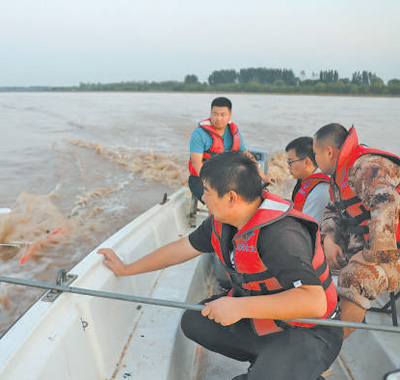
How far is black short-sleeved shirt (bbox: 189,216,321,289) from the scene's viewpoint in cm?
108

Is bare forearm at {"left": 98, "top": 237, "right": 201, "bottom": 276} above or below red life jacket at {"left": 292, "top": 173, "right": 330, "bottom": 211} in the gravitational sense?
below

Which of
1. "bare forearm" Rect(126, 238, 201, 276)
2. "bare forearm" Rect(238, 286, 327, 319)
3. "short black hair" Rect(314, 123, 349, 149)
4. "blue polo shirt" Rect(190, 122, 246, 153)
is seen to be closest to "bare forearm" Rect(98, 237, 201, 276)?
"bare forearm" Rect(126, 238, 201, 276)

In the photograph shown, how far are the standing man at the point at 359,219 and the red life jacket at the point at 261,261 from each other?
36 centimetres

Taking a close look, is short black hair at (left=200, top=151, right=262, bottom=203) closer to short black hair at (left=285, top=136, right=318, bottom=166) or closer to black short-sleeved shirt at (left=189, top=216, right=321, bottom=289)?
black short-sleeved shirt at (left=189, top=216, right=321, bottom=289)

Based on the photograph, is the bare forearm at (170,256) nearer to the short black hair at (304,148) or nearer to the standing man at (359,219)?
the standing man at (359,219)

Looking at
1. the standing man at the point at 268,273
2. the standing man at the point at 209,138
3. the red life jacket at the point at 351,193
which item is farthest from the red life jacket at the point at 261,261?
the standing man at the point at 209,138

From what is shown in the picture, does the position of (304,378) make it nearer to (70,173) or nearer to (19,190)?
(19,190)

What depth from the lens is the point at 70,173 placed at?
27.6 feet

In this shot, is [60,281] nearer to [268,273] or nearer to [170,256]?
[170,256]

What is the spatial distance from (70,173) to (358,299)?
781cm

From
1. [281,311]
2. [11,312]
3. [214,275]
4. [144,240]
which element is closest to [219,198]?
[281,311]

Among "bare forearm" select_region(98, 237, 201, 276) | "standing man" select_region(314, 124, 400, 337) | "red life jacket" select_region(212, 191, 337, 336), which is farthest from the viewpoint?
"bare forearm" select_region(98, 237, 201, 276)

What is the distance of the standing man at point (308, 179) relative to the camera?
2242mm

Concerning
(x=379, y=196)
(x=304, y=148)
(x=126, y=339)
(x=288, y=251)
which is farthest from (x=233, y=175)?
(x=304, y=148)
